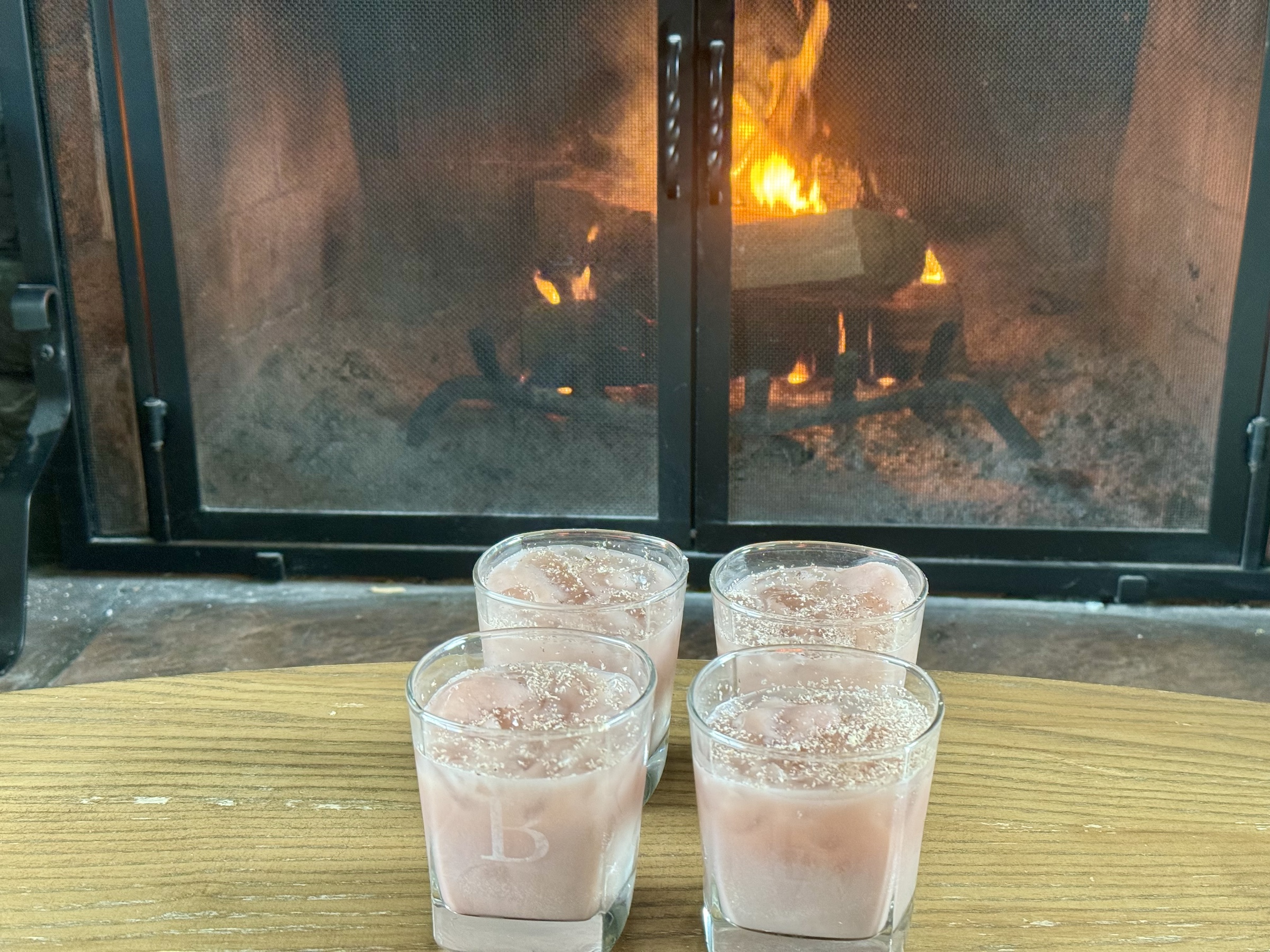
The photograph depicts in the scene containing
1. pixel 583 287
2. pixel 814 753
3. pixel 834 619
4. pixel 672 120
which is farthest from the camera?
pixel 583 287

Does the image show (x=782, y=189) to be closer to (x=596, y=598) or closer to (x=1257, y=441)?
(x=1257, y=441)

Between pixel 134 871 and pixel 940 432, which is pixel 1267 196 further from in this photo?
pixel 134 871

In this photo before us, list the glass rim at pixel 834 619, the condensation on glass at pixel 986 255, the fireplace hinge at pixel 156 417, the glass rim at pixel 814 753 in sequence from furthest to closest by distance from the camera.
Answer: the fireplace hinge at pixel 156 417, the condensation on glass at pixel 986 255, the glass rim at pixel 834 619, the glass rim at pixel 814 753

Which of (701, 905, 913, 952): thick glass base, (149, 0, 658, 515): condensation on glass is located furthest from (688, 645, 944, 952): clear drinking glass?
(149, 0, 658, 515): condensation on glass

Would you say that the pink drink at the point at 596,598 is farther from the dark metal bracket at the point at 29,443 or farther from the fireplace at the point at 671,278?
the dark metal bracket at the point at 29,443

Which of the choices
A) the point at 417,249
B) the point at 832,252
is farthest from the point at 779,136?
the point at 417,249

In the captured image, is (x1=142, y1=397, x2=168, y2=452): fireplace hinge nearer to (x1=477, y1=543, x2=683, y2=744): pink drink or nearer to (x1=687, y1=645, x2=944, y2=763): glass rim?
(x1=477, y1=543, x2=683, y2=744): pink drink

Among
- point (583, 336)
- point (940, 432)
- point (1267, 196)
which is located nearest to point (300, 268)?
point (583, 336)

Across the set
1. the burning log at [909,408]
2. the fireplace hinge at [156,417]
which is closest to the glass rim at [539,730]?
the burning log at [909,408]
